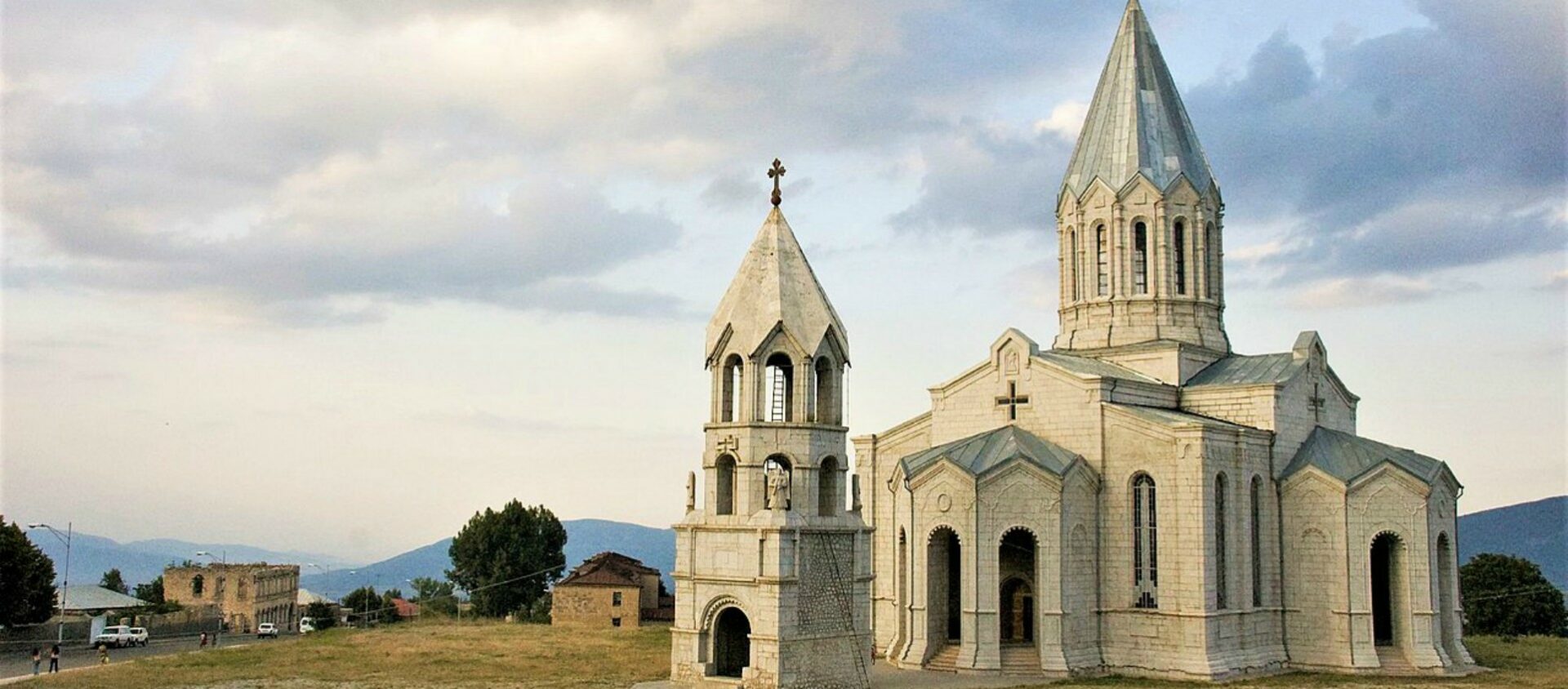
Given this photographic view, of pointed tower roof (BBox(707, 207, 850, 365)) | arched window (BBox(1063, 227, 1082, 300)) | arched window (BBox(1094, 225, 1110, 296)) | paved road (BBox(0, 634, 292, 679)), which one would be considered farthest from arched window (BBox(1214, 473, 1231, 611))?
paved road (BBox(0, 634, 292, 679))

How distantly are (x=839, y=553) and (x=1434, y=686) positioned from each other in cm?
1428

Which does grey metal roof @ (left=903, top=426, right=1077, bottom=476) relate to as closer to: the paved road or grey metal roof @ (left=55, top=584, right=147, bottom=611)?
the paved road

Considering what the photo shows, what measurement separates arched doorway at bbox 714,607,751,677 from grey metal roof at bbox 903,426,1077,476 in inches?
298

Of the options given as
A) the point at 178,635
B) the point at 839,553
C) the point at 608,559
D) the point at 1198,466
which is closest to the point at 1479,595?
the point at 1198,466

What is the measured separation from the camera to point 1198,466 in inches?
1182

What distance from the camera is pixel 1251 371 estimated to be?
34.6 m

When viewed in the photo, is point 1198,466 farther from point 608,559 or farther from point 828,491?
point 608,559

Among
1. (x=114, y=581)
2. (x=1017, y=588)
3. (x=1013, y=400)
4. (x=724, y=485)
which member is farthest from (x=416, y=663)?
(x=114, y=581)

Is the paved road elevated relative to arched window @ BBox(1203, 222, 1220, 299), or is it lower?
lower

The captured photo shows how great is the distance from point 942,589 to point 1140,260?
36.5ft

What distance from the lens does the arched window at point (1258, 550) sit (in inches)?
1260

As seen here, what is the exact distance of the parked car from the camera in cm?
4206

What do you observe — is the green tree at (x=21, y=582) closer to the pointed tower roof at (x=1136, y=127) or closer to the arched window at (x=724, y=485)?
the arched window at (x=724, y=485)

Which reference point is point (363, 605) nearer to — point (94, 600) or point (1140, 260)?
point (94, 600)
